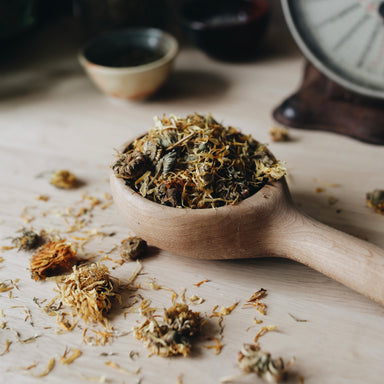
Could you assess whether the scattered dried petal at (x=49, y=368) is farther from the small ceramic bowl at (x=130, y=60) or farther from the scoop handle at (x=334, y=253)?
the small ceramic bowl at (x=130, y=60)

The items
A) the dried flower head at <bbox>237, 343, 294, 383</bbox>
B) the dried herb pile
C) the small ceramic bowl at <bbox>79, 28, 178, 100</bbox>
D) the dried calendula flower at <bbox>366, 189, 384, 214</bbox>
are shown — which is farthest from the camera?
the small ceramic bowl at <bbox>79, 28, 178, 100</bbox>

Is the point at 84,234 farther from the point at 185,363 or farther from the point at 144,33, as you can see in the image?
the point at 144,33

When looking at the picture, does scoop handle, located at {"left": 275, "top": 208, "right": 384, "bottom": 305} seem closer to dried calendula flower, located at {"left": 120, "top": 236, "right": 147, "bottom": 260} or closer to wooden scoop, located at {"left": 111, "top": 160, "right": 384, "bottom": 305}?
wooden scoop, located at {"left": 111, "top": 160, "right": 384, "bottom": 305}

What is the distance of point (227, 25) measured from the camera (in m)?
1.15

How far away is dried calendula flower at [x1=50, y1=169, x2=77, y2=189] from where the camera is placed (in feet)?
2.74

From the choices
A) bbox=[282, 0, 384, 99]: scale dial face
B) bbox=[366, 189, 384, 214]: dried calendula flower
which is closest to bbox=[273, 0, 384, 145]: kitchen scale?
bbox=[282, 0, 384, 99]: scale dial face

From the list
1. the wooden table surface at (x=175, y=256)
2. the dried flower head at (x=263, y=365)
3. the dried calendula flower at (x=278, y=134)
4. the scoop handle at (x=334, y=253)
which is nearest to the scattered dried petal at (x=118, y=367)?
the wooden table surface at (x=175, y=256)

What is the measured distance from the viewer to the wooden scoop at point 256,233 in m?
0.57

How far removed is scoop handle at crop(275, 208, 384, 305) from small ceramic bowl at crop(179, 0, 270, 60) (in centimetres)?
71

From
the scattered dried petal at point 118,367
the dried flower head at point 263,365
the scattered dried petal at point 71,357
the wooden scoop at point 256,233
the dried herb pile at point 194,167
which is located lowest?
the scattered dried petal at point 71,357

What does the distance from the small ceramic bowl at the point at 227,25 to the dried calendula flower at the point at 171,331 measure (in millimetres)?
823

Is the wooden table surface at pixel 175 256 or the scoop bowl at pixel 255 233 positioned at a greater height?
the scoop bowl at pixel 255 233

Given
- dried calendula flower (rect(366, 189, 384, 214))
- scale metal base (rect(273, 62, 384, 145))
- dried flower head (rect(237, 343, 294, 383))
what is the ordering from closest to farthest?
dried flower head (rect(237, 343, 294, 383))
dried calendula flower (rect(366, 189, 384, 214))
scale metal base (rect(273, 62, 384, 145))

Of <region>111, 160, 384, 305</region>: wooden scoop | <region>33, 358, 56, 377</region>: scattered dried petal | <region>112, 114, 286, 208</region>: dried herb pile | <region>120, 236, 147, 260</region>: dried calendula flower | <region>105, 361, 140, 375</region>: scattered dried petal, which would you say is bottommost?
<region>33, 358, 56, 377</region>: scattered dried petal
